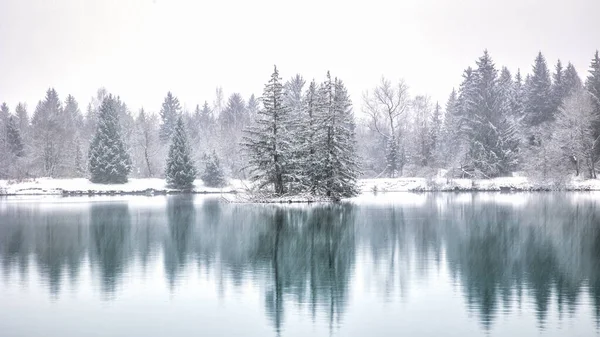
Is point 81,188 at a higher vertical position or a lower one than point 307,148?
lower

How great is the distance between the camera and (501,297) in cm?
1448

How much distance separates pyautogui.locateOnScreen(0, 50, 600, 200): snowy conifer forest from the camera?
55.3m

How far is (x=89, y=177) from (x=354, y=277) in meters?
70.0

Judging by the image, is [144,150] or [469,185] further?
[144,150]

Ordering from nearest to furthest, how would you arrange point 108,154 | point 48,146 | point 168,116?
point 108,154
point 48,146
point 168,116

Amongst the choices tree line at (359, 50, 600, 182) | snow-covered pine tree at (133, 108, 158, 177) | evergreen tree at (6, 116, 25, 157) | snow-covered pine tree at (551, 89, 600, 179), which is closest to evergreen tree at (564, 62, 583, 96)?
tree line at (359, 50, 600, 182)

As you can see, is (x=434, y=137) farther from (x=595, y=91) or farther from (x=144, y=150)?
(x=144, y=150)

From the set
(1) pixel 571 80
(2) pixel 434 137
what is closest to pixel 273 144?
(2) pixel 434 137

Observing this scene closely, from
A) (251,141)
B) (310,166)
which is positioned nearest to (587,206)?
(310,166)

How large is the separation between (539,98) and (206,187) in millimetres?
48925

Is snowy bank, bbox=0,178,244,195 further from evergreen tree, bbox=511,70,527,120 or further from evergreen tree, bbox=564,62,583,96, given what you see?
evergreen tree, bbox=564,62,583,96

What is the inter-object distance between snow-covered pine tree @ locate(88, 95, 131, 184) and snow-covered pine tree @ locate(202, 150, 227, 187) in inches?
401

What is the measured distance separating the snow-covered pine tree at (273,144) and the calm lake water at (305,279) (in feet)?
69.3

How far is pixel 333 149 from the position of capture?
5606 centimetres
